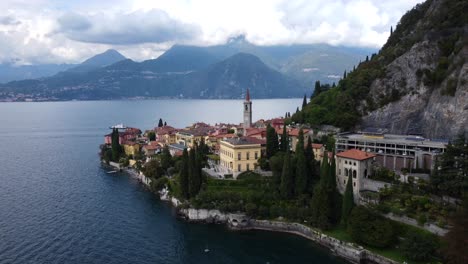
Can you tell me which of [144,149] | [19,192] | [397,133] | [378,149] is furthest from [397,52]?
[19,192]

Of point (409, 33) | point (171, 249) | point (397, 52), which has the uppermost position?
point (409, 33)

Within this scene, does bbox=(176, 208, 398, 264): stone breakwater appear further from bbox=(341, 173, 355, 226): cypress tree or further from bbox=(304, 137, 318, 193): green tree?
bbox=(304, 137, 318, 193): green tree

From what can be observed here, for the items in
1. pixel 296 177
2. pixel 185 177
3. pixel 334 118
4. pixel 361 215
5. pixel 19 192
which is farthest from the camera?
pixel 334 118

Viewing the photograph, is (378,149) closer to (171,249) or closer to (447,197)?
(447,197)

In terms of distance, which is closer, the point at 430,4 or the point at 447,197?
the point at 447,197

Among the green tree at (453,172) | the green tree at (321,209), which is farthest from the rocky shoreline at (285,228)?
the green tree at (453,172)

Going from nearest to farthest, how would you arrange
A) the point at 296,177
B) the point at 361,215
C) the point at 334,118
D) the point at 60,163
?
1. the point at 361,215
2. the point at 296,177
3. the point at 334,118
4. the point at 60,163

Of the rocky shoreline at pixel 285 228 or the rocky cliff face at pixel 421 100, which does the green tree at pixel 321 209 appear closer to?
the rocky shoreline at pixel 285 228
